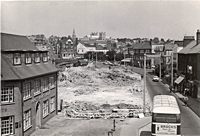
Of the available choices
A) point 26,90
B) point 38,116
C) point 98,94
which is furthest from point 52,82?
point 98,94

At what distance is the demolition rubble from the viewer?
1281 inches

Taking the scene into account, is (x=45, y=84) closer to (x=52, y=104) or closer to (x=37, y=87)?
(x=37, y=87)

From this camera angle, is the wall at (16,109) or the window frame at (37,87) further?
the window frame at (37,87)

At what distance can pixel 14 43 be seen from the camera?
26328 millimetres

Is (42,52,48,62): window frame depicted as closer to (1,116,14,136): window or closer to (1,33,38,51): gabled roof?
(1,33,38,51): gabled roof

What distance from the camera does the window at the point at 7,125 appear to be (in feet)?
68.5

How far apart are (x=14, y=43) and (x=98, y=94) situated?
2472 cm

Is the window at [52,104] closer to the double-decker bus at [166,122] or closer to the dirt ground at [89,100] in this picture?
the dirt ground at [89,100]

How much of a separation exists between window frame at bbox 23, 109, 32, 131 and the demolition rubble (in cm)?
778

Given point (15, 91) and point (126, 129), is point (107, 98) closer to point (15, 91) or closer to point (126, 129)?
point (126, 129)

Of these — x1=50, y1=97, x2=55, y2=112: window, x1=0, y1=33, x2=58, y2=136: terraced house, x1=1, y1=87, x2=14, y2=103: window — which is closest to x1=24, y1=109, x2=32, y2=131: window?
x1=0, y1=33, x2=58, y2=136: terraced house

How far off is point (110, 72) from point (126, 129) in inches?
1971

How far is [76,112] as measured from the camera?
3309 cm

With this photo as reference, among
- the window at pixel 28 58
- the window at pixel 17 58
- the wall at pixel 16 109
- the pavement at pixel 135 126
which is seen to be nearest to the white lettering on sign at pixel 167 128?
the pavement at pixel 135 126
